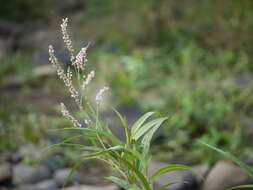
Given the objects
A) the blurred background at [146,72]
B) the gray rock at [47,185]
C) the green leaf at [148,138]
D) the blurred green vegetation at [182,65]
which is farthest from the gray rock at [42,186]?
the green leaf at [148,138]

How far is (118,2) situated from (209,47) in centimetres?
249

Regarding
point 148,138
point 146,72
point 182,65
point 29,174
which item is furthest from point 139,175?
point 182,65

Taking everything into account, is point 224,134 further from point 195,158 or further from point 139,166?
point 139,166

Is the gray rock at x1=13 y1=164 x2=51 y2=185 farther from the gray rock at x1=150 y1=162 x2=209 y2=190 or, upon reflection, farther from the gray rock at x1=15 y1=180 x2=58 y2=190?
the gray rock at x1=150 y1=162 x2=209 y2=190

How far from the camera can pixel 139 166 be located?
80.3 inches

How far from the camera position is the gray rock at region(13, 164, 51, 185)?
372cm

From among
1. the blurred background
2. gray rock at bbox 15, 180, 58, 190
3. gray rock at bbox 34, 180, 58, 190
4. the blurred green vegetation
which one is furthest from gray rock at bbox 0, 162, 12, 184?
the blurred green vegetation

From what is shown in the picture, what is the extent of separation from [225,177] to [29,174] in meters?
1.65

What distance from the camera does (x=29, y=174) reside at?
376cm

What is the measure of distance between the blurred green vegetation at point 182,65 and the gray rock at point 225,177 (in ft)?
1.02

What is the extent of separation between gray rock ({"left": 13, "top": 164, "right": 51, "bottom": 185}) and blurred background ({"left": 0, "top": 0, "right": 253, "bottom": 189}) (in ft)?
0.08

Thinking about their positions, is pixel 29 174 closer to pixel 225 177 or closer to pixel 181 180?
pixel 181 180

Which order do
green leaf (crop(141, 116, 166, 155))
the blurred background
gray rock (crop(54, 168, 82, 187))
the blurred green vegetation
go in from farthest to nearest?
the blurred green vegetation → the blurred background → gray rock (crop(54, 168, 82, 187)) → green leaf (crop(141, 116, 166, 155))

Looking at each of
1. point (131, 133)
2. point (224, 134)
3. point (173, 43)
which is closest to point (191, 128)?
point (224, 134)
